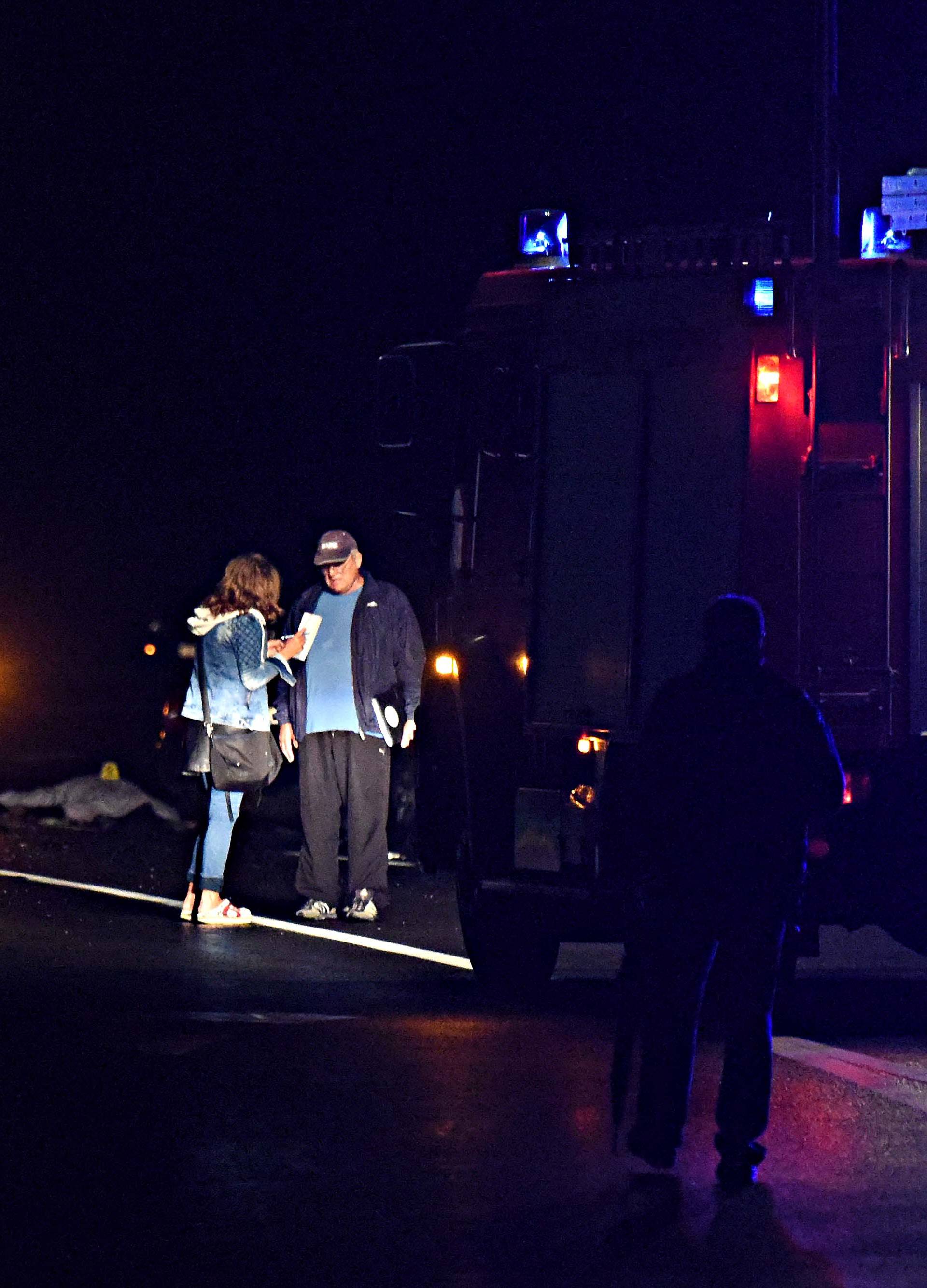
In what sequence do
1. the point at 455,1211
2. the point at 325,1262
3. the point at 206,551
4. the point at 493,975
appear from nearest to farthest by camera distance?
the point at 325,1262
the point at 455,1211
the point at 493,975
the point at 206,551

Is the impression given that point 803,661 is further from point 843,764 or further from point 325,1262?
point 325,1262

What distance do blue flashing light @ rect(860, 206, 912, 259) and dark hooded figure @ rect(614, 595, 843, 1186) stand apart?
3.83m

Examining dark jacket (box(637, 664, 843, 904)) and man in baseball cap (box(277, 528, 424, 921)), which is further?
man in baseball cap (box(277, 528, 424, 921))

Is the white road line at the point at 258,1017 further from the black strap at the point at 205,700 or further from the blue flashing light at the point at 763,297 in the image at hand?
the blue flashing light at the point at 763,297

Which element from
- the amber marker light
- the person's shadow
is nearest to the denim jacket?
the amber marker light

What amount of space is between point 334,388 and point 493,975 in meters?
26.5

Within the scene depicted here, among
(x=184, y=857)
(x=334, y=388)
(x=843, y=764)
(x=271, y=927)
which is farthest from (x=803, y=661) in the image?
(x=334, y=388)

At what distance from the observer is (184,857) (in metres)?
15.2

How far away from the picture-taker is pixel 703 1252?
210 inches

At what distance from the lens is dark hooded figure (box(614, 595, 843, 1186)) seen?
6.05 meters

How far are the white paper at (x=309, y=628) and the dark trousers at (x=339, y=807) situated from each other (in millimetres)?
466

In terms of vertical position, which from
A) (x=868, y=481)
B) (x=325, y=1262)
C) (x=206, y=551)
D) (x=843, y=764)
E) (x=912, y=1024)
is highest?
(x=206, y=551)

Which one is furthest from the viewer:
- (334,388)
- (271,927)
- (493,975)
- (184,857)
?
(334,388)

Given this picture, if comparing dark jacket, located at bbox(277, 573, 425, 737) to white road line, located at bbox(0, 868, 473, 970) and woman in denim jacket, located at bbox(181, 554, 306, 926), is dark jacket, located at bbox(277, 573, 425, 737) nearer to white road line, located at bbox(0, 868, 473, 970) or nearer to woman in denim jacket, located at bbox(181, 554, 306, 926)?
woman in denim jacket, located at bbox(181, 554, 306, 926)
